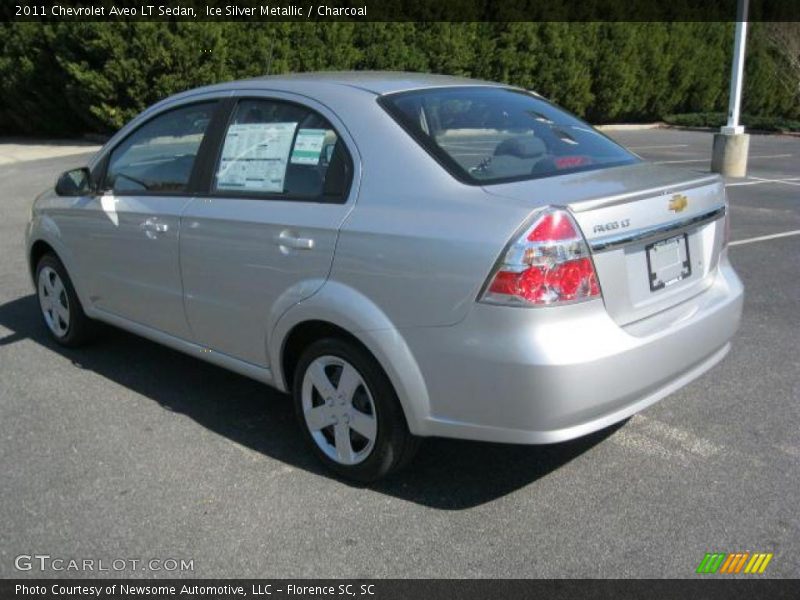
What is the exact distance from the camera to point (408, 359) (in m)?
3.15

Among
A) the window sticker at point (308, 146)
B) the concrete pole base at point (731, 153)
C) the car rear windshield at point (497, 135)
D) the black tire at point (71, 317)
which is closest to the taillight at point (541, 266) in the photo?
the car rear windshield at point (497, 135)

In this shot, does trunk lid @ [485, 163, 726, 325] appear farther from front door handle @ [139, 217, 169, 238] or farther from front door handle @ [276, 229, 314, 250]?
front door handle @ [139, 217, 169, 238]

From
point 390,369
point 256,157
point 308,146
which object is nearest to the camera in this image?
point 390,369

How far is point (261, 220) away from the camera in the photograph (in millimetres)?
3674

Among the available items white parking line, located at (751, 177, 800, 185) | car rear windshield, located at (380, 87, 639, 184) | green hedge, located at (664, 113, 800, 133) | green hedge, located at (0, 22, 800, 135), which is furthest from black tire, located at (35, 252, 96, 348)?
green hedge, located at (664, 113, 800, 133)

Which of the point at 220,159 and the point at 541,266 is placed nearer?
the point at 541,266

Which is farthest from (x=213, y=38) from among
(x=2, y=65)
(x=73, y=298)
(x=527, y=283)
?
(x=527, y=283)

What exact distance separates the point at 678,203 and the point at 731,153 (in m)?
11.3

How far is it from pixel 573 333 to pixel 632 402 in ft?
1.49

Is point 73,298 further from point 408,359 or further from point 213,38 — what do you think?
point 213,38

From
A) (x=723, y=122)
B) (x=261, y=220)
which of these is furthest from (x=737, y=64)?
(x=723, y=122)

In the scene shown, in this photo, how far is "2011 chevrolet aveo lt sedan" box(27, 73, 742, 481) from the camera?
116 inches

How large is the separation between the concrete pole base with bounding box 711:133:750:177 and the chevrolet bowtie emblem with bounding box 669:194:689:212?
11.2 m

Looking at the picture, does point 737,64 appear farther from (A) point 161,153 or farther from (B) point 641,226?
(B) point 641,226
